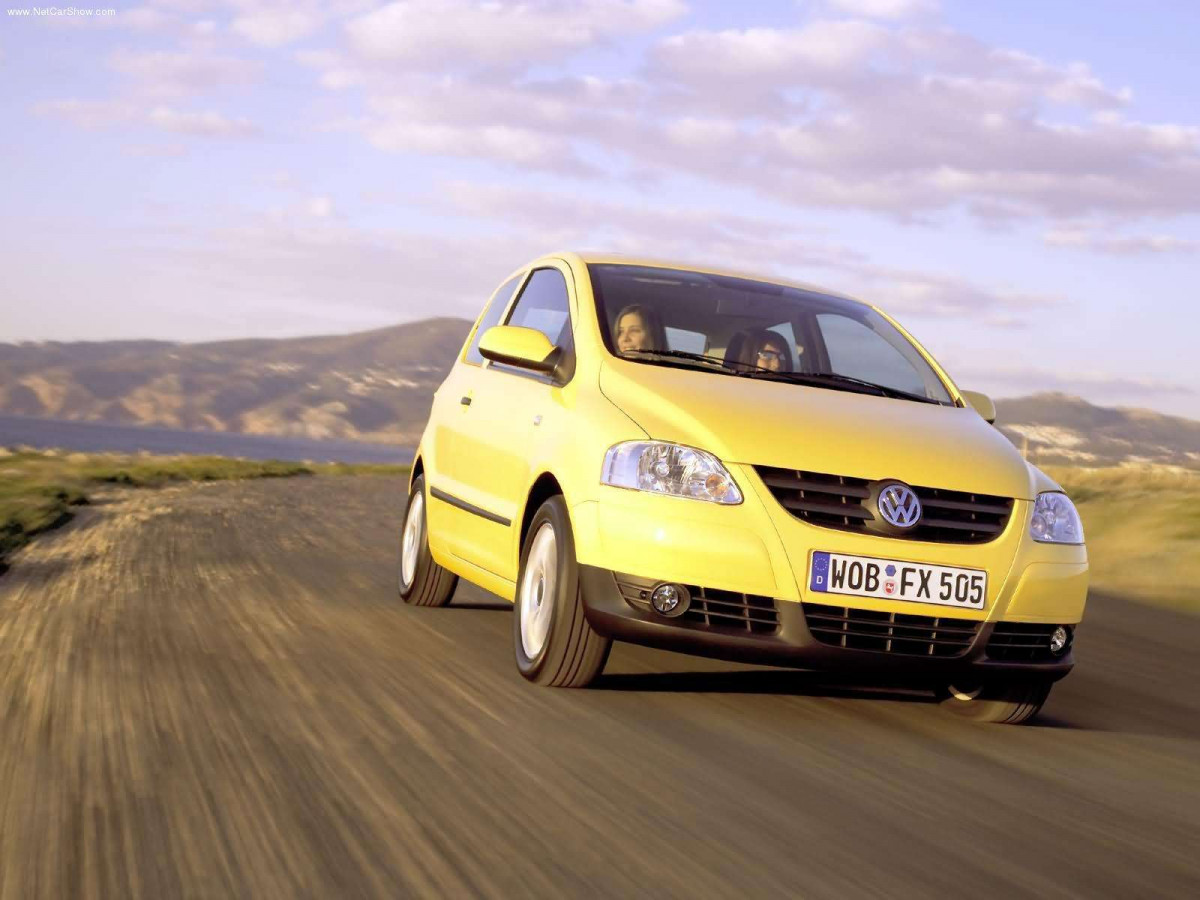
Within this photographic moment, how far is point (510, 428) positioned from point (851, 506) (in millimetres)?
1844

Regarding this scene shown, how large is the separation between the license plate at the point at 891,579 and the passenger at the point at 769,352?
4.85 feet

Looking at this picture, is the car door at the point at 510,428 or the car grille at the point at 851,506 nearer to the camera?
the car grille at the point at 851,506

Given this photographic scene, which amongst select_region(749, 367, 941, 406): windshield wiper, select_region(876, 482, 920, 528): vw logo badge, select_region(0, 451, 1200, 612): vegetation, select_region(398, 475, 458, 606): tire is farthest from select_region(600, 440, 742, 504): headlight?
select_region(0, 451, 1200, 612): vegetation

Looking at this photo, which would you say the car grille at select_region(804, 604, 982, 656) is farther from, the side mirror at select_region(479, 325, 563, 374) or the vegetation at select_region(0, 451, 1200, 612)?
the vegetation at select_region(0, 451, 1200, 612)

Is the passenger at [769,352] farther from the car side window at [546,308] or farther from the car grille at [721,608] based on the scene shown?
the car grille at [721,608]

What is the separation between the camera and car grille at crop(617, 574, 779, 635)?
5242 millimetres

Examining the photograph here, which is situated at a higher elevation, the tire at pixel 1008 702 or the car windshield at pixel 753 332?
the car windshield at pixel 753 332

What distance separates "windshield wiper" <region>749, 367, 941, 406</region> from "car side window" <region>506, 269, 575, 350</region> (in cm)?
87

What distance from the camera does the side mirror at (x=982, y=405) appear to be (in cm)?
685

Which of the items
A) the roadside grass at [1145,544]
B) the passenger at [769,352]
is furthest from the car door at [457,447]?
the roadside grass at [1145,544]

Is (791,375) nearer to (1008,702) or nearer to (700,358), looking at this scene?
(700,358)

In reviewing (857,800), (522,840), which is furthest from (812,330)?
(522,840)

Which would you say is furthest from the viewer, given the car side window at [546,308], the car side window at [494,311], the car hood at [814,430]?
the car side window at [494,311]

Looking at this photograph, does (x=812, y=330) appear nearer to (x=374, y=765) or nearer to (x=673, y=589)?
(x=673, y=589)
